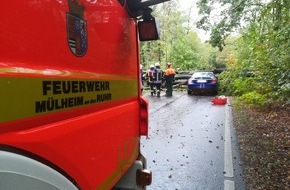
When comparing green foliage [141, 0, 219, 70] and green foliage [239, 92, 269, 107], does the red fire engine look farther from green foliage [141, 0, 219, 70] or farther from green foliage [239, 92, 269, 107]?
green foliage [141, 0, 219, 70]

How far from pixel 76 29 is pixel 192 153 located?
5.77 meters

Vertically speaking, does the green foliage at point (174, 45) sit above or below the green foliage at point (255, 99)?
above

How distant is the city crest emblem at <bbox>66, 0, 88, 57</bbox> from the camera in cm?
168

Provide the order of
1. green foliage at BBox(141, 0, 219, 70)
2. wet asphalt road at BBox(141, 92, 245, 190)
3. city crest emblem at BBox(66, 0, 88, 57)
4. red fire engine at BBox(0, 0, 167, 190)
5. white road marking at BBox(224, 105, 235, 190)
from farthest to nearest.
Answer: green foliage at BBox(141, 0, 219, 70), wet asphalt road at BBox(141, 92, 245, 190), white road marking at BBox(224, 105, 235, 190), city crest emblem at BBox(66, 0, 88, 57), red fire engine at BBox(0, 0, 167, 190)

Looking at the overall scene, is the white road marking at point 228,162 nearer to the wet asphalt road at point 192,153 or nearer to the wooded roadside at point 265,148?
the wet asphalt road at point 192,153

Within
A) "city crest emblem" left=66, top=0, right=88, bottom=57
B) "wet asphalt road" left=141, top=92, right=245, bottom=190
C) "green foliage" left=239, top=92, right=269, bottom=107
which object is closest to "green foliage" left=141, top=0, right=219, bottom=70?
"green foliage" left=239, top=92, right=269, bottom=107

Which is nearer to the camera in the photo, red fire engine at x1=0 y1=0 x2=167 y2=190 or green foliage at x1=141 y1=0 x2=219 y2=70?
red fire engine at x1=0 y1=0 x2=167 y2=190

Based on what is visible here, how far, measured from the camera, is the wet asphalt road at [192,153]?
17.7 feet

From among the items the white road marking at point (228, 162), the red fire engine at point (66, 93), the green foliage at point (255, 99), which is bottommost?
the white road marking at point (228, 162)

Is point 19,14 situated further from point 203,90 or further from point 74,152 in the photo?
point 203,90

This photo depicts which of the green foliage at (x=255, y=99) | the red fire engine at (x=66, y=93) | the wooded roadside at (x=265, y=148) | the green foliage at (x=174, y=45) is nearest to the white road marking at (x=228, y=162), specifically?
the wooded roadside at (x=265, y=148)

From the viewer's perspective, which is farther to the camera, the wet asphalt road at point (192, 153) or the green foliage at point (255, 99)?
the green foliage at point (255, 99)

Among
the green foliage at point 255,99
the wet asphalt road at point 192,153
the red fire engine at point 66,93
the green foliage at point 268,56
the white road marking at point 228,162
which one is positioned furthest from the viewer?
the green foliage at point 255,99

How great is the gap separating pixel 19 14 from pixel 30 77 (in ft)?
0.79
